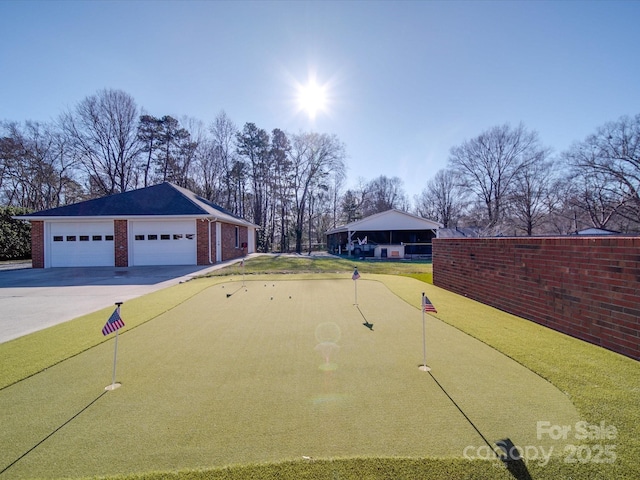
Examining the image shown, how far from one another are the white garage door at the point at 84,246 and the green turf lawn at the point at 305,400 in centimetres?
1437

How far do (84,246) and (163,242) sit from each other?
15.7ft

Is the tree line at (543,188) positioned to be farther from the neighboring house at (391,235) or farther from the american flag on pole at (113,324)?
the american flag on pole at (113,324)

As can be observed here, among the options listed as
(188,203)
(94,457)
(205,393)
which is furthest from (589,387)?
(188,203)

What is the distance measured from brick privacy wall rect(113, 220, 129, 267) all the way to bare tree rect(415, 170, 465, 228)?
42.2 meters

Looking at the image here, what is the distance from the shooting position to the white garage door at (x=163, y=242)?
17562 millimetres

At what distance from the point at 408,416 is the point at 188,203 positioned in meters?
18.7

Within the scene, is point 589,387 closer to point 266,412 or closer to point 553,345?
point 553,345

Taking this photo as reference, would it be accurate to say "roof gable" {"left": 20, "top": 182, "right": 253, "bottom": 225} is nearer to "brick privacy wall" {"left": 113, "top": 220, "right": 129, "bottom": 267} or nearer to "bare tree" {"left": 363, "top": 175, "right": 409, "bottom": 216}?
"brick privacy wall" {"left": 113, "top": 220, "right": 129, "bottom": 267}

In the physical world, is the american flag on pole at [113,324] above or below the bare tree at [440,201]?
below

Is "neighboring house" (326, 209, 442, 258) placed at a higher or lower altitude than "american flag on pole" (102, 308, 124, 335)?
higher

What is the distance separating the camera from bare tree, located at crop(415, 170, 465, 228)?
4612cm

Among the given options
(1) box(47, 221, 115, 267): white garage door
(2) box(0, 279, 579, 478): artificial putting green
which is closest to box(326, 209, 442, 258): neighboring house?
(1) box(47, 221, 115, 267): white garage door

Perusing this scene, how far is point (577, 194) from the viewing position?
29766 millimetres

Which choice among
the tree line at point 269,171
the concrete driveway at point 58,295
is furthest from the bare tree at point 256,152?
the concrete driveway at point 58,295
